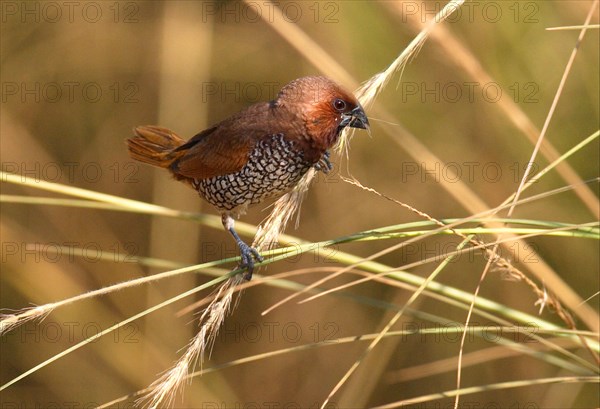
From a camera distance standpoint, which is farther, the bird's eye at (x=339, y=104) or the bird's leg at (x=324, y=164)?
the bird's leg at (x=324, y=164)

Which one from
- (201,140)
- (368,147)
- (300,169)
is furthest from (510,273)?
(368,147)

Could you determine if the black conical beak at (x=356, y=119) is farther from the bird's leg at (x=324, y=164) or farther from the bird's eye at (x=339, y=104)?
the bird's leg at (x=324, y=164)

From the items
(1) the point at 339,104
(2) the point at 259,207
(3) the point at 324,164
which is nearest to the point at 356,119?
(1) the point at 339,104

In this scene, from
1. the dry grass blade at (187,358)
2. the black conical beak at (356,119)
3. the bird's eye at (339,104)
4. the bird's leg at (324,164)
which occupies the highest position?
the bird's eye at (339,104)

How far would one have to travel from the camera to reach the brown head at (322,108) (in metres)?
3.28

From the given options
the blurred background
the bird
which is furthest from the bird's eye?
the blurred background

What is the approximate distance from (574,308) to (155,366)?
2911mm

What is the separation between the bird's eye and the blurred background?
105 cm

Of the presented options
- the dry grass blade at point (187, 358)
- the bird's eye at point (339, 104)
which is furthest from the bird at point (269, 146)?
the dry grass blade at point (187, 358)

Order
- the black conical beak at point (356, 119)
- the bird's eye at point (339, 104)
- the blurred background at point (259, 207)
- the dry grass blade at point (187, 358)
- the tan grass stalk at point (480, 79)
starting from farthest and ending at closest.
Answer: the blurred background at point (259, 207)
the bird's eye at point (339, 104)
the black conical beak at point (356, 119)
the tan grass stalk at point (480, 79)
the dry grass blade at point (187, 358)

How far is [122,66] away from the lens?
5.28 m

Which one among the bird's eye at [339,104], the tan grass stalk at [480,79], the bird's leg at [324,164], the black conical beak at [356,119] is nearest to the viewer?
the tan grass stalk at [480,79]

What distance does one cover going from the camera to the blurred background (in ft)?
14.0

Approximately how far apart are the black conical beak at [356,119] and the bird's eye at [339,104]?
31 mm
